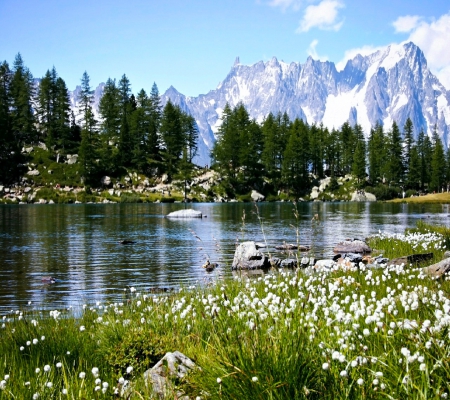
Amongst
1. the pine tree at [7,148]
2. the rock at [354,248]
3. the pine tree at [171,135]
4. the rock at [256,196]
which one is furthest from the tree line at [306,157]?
→ the rock at [354,248]

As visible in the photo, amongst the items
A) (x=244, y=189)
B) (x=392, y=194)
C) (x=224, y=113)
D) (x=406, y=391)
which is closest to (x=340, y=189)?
(x=392, y=194)

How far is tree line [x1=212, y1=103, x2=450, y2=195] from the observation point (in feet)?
371

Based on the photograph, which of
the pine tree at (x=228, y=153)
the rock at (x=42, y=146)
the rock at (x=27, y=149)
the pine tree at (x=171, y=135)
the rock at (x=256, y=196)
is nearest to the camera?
the rock at (x=27, y=149)

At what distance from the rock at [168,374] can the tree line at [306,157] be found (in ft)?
332

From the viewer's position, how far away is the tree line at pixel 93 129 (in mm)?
99688

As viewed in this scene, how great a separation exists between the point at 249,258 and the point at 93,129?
10260cm

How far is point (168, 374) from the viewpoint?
511cm

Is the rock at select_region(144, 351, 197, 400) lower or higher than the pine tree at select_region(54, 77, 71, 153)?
lower

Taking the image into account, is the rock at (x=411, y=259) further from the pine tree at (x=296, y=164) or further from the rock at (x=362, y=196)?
the rock at (x=362, y=196)

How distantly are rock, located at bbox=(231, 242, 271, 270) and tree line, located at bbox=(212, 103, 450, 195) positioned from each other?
8365 centimetres

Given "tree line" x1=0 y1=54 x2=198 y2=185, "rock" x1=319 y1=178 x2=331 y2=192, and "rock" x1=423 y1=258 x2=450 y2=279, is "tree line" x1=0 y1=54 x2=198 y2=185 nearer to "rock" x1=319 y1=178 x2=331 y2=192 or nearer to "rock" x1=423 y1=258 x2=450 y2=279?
"rock" x1=319 y1=178 x2=331 y2=192

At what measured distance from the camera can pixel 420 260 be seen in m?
17.9

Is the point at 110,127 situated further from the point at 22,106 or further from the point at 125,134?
the point at 22,106

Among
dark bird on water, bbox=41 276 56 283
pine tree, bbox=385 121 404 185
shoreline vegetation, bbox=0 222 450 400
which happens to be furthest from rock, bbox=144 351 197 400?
pine tree, bbox=385 121 404 185
